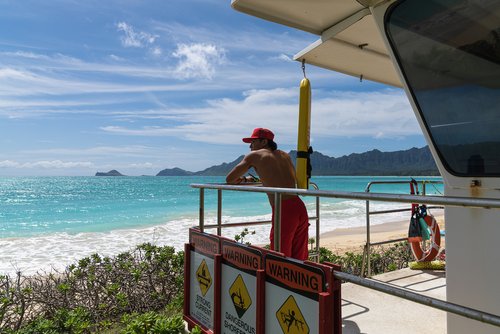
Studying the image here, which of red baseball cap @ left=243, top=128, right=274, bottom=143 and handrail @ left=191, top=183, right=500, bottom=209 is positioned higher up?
red baseball cap @ left=243, top=128, right=274, bottom=143

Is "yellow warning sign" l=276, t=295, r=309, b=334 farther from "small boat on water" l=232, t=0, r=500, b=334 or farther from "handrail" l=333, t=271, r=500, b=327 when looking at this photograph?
"small boat on water" l=232, t=0, r=500, b=334

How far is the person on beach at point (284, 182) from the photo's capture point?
3.68 metres

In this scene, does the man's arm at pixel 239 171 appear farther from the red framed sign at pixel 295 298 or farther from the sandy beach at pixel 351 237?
the sandy beach at pixel 351 237

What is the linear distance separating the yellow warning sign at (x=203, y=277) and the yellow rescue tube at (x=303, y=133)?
43.5 inches

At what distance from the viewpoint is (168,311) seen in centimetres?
505

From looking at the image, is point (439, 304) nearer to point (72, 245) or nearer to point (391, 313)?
point (391, 313)

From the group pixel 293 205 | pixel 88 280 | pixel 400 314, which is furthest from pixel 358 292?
pixel 88 280

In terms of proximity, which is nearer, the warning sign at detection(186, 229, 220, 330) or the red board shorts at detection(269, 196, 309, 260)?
the warning sign at detection(186, 229, 220, 330)

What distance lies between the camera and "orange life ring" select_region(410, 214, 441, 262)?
5.42 meters

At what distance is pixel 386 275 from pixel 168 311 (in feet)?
9.68

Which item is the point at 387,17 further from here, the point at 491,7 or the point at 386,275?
the point at 386,275

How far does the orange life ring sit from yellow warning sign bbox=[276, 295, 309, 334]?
390 cm

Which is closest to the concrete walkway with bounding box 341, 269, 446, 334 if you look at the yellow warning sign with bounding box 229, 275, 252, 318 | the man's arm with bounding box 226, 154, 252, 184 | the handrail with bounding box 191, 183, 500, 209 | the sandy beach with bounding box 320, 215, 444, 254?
the yellow warning sign with bounding box 229, 275, 252, 318

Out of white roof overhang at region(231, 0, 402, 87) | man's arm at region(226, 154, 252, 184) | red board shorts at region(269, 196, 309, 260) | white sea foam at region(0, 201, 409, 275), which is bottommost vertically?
white sea foam at region(0, 201, 409, 275)
